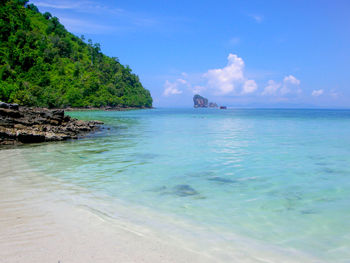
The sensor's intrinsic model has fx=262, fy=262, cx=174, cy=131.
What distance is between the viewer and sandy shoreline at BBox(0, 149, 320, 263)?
11.7 feet

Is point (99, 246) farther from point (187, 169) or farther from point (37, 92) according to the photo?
point (37, 92)

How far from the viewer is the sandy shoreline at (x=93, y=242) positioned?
358cm

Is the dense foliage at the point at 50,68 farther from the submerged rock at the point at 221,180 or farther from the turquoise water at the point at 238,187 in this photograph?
the submerged rock at the point at 221,180

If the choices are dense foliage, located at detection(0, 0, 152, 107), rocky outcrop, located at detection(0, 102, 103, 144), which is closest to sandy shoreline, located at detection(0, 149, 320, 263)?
rocky outcrop, located at detection(0, 102, 103, 144)

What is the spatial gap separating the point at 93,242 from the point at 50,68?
11866 centimetres

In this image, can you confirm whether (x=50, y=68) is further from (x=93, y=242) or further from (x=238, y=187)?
(x=93, y=242)

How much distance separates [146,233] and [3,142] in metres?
15.2

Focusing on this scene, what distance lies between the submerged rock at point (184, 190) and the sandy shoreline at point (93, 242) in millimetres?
1968

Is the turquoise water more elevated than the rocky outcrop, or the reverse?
the rocky outcrop

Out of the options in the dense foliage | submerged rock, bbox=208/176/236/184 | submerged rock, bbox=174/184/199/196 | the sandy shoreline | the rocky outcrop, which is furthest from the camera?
the dense foliage

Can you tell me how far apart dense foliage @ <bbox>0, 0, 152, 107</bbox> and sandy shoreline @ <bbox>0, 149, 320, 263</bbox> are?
182 ft

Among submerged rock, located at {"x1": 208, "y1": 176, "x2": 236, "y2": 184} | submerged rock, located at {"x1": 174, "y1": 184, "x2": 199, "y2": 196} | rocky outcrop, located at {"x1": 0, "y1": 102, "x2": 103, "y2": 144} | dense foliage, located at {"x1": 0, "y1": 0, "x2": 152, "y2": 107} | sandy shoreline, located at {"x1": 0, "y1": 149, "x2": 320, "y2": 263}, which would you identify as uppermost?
dense foliage, located at {"x1": 0, "y1": 0, "x2": 152, "y2": 107}

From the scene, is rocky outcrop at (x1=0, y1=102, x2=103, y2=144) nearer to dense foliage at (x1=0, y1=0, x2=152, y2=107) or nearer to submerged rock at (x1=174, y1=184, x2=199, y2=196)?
submerged rock at (x1=174, y1=184, x2=199, y2=196)

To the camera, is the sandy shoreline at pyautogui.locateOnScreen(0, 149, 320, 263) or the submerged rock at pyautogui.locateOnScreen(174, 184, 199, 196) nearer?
the sandy shoreline at pyautogui.locateOnScreen(0, 149, 320, 263)
